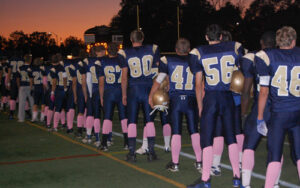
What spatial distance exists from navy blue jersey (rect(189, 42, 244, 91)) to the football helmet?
0.37m

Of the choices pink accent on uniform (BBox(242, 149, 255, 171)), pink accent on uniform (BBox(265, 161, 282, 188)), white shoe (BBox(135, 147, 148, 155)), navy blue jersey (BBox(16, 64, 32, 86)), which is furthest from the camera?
navy blue jersey (BBox(16, 64, 32, 86))

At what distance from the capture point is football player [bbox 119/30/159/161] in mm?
7659

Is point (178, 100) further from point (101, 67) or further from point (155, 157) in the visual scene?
point (101, 67)

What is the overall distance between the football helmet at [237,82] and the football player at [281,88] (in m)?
1.25

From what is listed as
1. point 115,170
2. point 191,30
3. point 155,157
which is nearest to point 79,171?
point 115,170

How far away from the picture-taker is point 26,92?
44.9 ft

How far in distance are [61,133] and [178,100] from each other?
5.55 m

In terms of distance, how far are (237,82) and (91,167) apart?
294 centimetres

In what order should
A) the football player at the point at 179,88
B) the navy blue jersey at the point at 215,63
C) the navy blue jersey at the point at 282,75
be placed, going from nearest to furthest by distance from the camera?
the navy blue jersey at the point at 282,75 < the navy blue jersey at the point at 215,63 < the football player at the point at 179,88

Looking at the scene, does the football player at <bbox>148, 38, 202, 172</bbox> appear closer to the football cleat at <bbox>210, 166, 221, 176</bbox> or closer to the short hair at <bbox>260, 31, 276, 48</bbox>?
the football cleat at <bbox>210, 166, 221, 176</bbox>

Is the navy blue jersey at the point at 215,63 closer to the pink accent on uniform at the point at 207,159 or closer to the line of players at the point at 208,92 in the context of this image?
the line of players at the point at 208,92

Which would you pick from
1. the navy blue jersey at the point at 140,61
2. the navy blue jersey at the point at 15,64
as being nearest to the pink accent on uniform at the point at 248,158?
the navy blue jersey at the point at 140,61

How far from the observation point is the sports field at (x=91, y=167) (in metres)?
6.53

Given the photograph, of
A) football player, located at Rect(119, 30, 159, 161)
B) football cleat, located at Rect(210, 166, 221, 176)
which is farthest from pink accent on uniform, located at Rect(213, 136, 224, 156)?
football player, located at Rect(119, 30, 159, 161)
